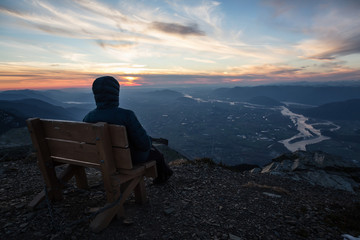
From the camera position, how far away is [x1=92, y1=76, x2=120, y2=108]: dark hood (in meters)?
4.19

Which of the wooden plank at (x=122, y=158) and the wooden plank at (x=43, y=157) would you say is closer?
the wooden plank at (x=122, y=158)

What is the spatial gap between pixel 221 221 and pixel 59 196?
4.35 m

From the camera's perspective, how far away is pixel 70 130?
3859 millimetres

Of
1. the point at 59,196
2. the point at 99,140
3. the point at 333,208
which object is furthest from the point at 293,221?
the point at 59,196

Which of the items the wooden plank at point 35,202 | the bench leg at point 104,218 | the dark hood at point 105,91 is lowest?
the wooden plank at point 35,202

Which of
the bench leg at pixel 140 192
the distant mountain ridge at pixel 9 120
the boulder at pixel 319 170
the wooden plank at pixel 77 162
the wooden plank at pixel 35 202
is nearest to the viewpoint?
the wooden plank at pixel 77 162

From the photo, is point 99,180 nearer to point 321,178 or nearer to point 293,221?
point 293,221

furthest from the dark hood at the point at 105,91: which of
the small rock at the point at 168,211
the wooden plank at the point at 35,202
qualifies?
the small rock at the point at 168,211

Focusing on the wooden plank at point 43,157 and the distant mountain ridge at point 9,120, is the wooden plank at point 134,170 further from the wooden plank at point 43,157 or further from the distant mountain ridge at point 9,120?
the distant mountain ridge at point 9,120

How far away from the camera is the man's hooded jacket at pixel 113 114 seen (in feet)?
13.3

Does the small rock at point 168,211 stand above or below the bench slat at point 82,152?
below

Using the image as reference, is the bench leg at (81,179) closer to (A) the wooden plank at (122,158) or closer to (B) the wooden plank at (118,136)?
(A) the wooden plank at (122,158)

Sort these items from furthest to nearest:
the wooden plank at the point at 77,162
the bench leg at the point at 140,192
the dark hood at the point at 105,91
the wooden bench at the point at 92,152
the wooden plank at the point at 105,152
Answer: the bench leg at the point at 140,192 → the dark hood at the point at 105,91 → the wooden plank at the point at 77,162 → the wooden bench at the point at 92,152 → the wooden plank at the point at 105,152

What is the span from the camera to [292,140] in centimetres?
15525
